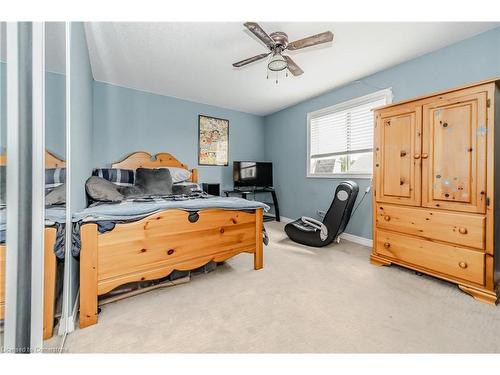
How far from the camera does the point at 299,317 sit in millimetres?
1408

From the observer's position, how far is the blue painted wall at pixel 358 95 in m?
2.09

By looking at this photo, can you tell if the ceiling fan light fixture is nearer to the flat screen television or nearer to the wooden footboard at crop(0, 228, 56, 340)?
the wooden footboard at crop(0, 228, 56, 340)

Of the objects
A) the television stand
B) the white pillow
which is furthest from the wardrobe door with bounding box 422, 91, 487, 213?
the white pillow

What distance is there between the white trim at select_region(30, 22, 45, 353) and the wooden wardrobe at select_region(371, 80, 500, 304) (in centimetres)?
257

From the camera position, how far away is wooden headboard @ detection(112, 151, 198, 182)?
335cm

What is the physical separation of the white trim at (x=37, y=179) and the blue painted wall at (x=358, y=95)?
3204 mm

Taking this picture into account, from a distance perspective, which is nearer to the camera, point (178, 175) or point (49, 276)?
point (49, 276)

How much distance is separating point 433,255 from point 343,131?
6.95ft

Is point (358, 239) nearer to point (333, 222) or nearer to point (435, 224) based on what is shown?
point (333, 222)

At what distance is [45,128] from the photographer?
0.90 meters

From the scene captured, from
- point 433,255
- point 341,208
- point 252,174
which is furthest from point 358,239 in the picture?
point 252,174

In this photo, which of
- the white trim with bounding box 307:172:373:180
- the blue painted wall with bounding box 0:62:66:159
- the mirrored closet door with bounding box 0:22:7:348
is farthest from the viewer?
the white trim with bounding box 307:172:373:180
